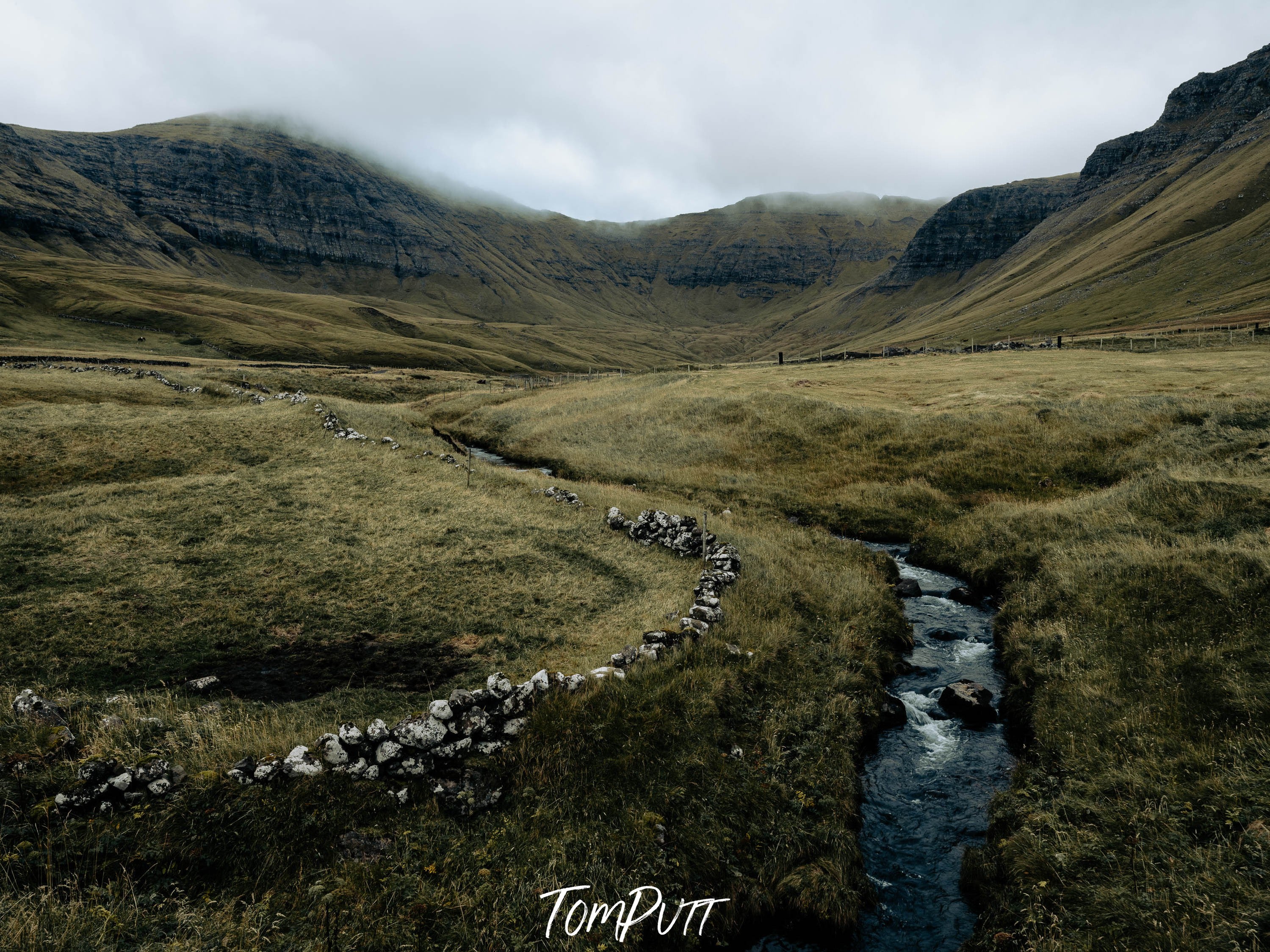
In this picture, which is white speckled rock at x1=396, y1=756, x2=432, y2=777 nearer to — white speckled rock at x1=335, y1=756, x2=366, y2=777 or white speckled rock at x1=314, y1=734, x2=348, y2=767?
white speckled rock at x1=335, y1=756, x2=366, y2=777

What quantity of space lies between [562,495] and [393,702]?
704 inches

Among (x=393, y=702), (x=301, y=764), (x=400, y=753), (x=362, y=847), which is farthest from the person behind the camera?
(x=393, y=702)

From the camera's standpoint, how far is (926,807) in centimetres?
1277

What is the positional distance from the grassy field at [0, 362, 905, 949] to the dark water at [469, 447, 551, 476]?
15.7 m

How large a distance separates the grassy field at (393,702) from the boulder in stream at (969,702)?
2001 millimetres

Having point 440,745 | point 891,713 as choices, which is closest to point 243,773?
point 440,745

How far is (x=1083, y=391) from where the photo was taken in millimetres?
46969

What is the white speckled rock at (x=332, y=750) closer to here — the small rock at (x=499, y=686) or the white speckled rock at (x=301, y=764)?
the white speckled rock at (x=301, y=764)

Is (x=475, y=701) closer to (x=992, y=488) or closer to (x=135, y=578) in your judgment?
(x=135, y=578)

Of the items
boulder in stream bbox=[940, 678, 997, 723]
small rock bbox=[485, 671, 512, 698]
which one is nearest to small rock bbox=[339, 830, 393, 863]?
small rock bbox=[485, 671, 512, 698]

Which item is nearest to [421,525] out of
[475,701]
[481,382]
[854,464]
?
[475,701]

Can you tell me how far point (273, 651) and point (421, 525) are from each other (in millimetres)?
9782

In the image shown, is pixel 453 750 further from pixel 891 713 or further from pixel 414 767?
pixel 891 713

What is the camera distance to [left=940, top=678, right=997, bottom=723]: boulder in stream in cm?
1568
